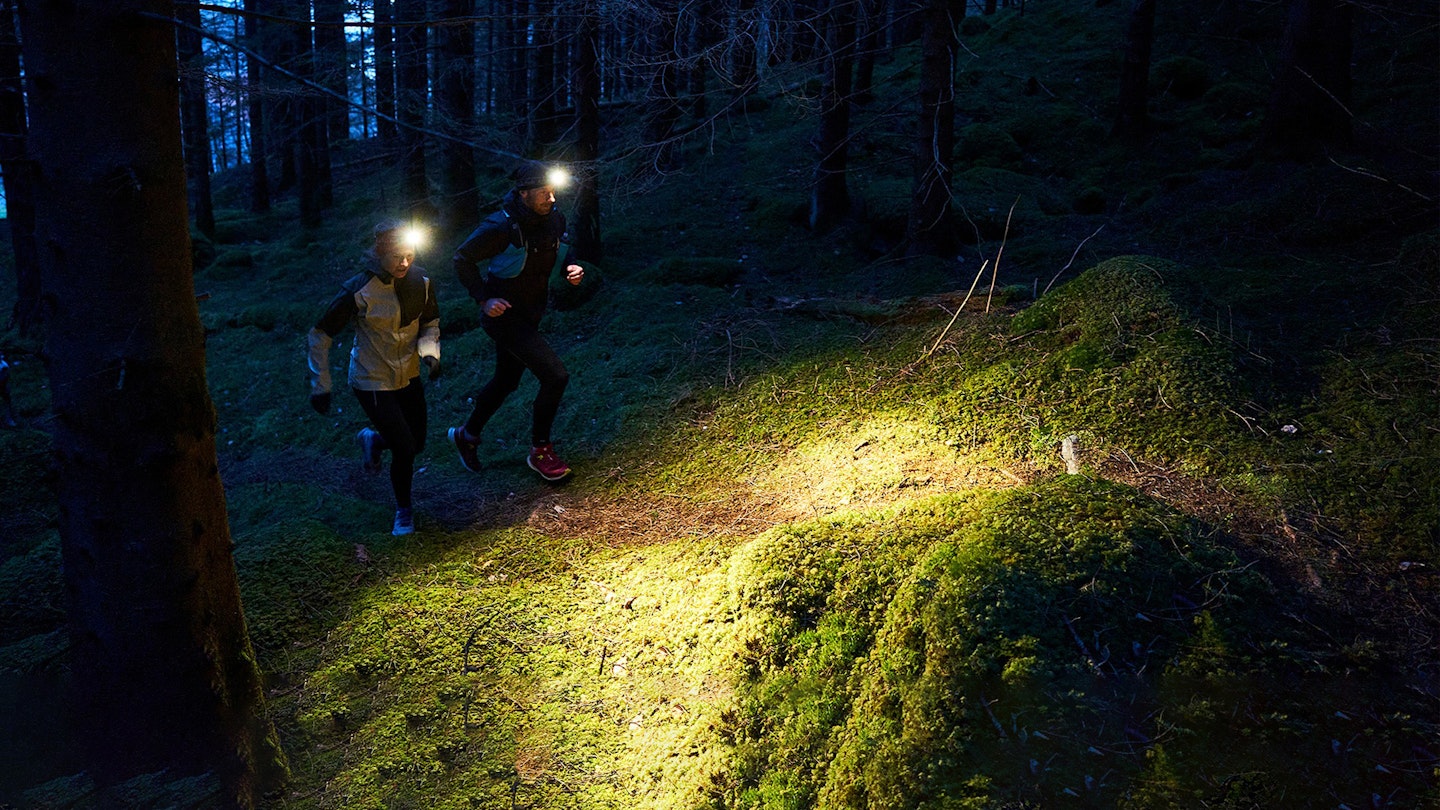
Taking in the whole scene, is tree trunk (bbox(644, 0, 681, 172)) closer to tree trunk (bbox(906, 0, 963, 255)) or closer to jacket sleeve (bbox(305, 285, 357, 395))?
tree trunk (bbox(906, 0, 963, 255))

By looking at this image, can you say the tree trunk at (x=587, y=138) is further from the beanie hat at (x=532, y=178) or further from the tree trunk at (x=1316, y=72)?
the tree trunk at (x=1316, y=72)

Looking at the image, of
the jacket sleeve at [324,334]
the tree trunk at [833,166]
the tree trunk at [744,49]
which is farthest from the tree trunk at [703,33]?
the jacket sleeve at [324,334]

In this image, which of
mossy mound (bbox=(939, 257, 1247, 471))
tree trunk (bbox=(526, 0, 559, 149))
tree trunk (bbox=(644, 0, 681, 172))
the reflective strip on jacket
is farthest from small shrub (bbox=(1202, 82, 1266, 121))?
the reflective strip on jacket

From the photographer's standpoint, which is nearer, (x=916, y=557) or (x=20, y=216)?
(x=916, y=557)

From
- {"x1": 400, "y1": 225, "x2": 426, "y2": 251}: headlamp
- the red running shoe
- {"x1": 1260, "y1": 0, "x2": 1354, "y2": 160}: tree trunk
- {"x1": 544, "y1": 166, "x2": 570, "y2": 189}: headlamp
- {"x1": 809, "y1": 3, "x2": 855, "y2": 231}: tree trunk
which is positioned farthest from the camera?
{"x1": 809, "y1": 3, "x2": 855, "y2": 231}: tree trunk

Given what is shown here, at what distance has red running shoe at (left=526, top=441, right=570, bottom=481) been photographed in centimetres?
643

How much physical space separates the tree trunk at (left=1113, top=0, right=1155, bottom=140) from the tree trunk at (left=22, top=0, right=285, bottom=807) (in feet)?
43.9

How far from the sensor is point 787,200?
13180 millimetres

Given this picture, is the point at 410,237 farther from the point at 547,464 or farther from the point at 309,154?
the point at 309,154

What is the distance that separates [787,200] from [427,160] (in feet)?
28.4

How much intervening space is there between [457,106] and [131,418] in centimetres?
1078

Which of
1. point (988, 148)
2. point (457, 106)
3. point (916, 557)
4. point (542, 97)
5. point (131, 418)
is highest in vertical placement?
point (542, 97)

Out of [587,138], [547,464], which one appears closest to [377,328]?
[547,464]

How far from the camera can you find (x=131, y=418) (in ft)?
10.5
